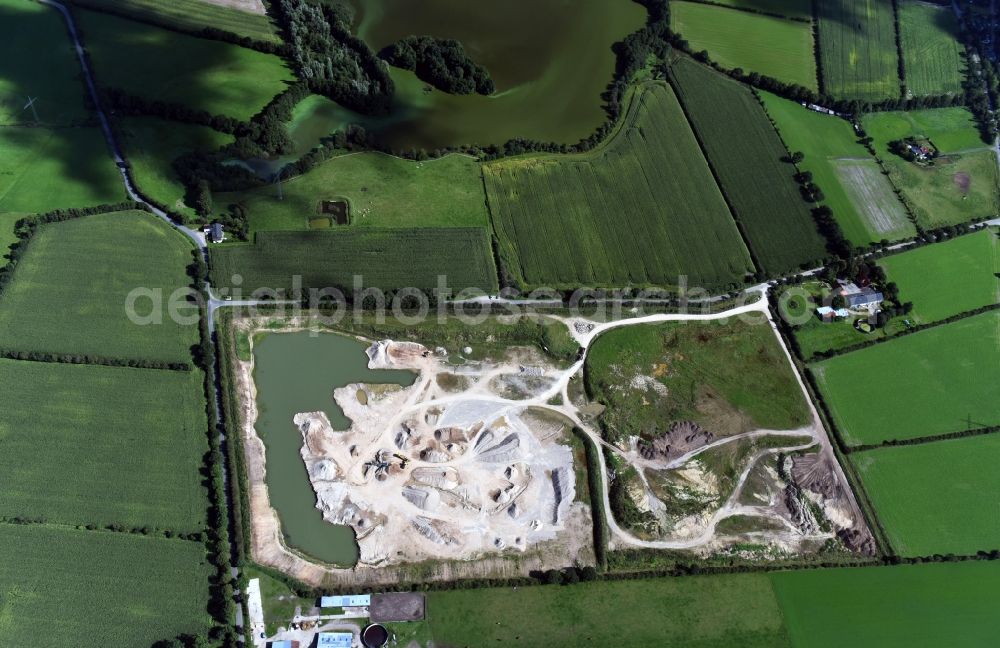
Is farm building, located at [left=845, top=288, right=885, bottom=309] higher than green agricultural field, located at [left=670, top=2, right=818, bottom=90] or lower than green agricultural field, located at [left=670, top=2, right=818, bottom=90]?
lower

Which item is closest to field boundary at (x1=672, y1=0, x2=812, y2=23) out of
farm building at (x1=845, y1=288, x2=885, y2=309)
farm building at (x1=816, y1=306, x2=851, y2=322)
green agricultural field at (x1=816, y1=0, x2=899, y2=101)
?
green agricultural field at (x1=816, y1=0, x2=899, y2=101)

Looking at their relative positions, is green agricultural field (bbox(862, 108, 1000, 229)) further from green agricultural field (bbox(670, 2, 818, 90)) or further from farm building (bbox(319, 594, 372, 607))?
farm building (bbox(319, 594, 372, 607))

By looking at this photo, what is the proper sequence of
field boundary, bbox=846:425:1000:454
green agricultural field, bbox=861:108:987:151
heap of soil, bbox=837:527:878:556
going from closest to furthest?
heap of soil, bbox=837:527:878:556 < field boundary, bbox=846:425:1000:454 < green agricultural field, bbox=861:108:987:151

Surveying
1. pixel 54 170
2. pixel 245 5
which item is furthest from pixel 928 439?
pixel 245 5

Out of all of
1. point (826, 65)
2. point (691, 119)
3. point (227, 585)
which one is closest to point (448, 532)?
point (227, 585)

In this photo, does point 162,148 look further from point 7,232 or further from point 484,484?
point 484,484

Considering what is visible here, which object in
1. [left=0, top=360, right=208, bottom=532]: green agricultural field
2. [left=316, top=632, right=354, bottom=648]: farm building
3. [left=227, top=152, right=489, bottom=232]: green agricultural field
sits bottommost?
[left=316, top=632, right=354, bottom=648]: farm building
